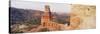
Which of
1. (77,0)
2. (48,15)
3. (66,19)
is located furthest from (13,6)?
(77,0)

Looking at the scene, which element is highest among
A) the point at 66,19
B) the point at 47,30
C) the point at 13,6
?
the point at 13,6
